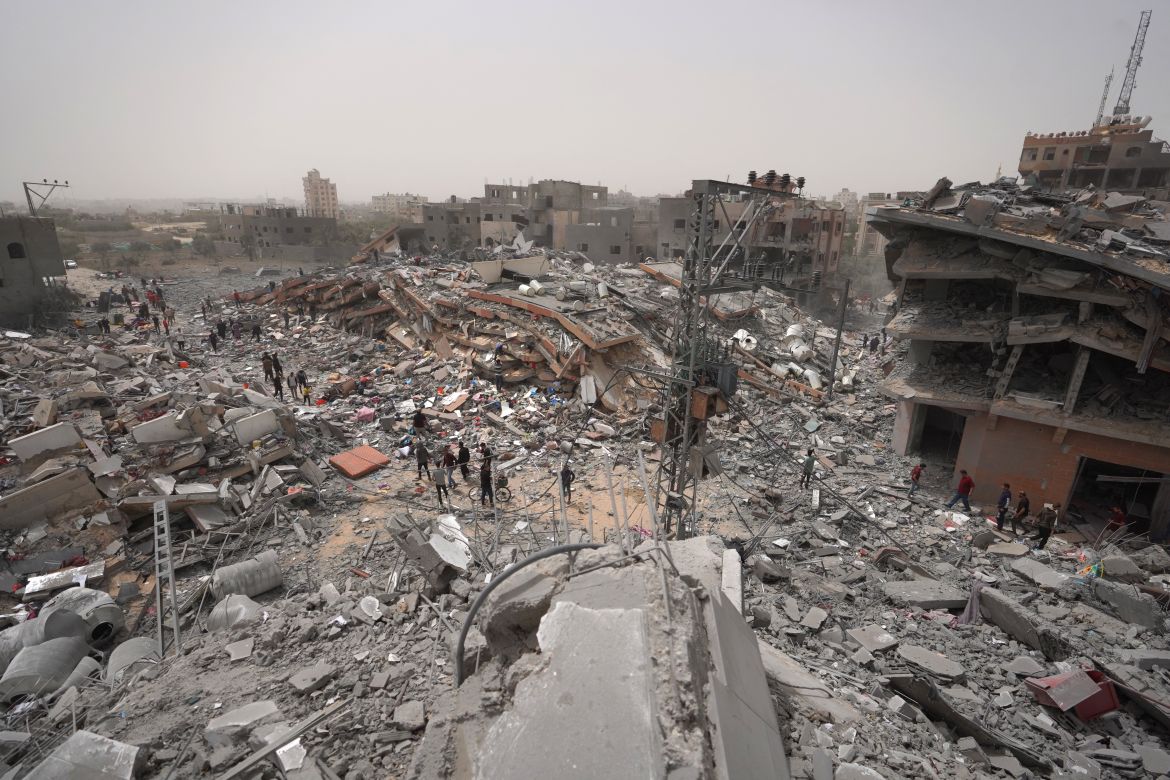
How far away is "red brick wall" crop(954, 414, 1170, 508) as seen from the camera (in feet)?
31.8

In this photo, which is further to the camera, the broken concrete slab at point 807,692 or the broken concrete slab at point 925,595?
the broken concrete slab at point 925,595

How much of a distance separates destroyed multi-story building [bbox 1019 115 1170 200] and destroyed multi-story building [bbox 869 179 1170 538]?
22.5 metres

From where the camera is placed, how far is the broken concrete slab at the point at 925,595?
7.00 metres

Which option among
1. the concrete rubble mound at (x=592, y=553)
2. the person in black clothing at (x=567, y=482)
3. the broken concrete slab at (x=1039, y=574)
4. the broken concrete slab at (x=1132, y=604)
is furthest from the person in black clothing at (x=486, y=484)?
the broken concrete slab at (x=1132, y=604)

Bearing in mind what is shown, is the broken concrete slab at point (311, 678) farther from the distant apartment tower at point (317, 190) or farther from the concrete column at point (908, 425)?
the distant apartment tower at point (317, 190)

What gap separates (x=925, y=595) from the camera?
7109 millimetres

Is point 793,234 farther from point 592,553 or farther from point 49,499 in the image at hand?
point 49,499

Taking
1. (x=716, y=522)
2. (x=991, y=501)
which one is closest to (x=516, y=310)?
(x=716, y=522)

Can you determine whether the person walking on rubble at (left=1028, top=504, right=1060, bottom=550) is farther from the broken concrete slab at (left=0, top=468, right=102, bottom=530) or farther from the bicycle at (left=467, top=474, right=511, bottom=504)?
the broken concrete slab at (left=0, top=468, right=102, bottom=530)

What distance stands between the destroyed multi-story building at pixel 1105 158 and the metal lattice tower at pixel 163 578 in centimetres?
3715

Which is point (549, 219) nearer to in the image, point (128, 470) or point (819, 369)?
point (819, 369)

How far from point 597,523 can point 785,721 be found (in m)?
6.46

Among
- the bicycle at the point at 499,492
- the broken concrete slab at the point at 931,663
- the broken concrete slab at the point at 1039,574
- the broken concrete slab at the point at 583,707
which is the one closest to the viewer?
the broken concrete slab at the point at 583,707

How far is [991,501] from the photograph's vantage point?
Result: 36.4 feet
